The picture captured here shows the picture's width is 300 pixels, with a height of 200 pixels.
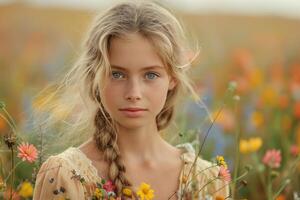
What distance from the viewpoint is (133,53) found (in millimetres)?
2977

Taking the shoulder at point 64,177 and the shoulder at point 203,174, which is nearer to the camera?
the shoulder at point 64,177

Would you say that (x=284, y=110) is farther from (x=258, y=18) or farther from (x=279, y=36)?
(x=258, y=18)

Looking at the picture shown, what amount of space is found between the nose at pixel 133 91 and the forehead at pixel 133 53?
56 millimetres

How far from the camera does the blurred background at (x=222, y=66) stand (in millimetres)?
5453

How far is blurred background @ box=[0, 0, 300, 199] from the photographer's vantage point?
5.45 metres

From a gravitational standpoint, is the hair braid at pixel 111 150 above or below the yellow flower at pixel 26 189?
above

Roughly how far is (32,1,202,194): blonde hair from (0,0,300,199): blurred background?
26.7 inches

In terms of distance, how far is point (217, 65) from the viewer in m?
8.13

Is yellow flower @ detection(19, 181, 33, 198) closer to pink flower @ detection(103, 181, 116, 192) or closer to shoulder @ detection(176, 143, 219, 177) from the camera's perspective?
pink flower @ detection(103, 181, 116, 192)

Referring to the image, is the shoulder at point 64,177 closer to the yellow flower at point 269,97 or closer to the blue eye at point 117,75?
the blue eye at point 117,75

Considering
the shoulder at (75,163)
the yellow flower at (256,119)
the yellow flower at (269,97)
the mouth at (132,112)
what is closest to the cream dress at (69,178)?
the shoulder at (75,163)

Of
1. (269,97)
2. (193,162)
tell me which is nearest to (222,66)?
(269,97)

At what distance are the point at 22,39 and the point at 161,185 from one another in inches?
226

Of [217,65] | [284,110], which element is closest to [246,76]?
[284,110]
